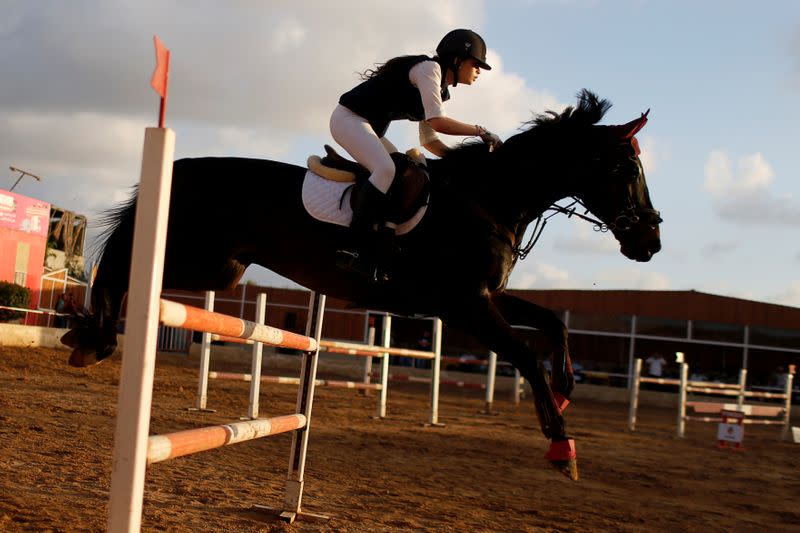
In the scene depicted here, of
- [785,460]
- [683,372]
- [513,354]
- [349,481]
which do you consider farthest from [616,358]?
[513,354]

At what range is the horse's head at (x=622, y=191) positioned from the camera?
4184 mm

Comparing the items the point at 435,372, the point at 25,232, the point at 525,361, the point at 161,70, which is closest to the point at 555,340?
the point at 525,361

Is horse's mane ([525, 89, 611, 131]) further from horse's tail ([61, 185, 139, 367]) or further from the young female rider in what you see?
horse's tail ([61, 185, 139, 367])

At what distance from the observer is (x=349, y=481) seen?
18.6 ft

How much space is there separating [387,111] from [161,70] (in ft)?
7.32

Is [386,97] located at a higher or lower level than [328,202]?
higher

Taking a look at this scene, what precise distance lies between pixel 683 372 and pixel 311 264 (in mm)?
10926

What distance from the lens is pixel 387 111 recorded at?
4188mm

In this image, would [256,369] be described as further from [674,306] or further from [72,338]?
[674,306]

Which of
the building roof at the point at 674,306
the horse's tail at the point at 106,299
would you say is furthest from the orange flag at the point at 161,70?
the building roof at the point at 674,306

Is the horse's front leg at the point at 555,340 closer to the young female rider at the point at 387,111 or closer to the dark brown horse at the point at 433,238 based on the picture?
the dark brown horse at the point at 433,238

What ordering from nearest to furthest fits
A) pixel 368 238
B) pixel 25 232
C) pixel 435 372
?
pixel 368 238 < pixel 435 372 < pixel 25 232

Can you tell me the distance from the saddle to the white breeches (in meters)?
0.06

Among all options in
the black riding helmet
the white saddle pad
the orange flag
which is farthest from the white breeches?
the orange flag
